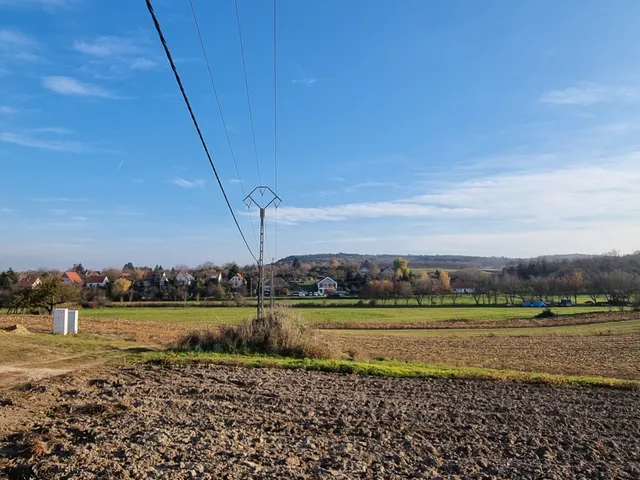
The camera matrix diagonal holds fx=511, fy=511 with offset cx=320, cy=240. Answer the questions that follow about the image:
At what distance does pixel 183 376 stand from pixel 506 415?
8.16 metres

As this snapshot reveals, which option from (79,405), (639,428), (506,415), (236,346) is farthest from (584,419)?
(236,346)

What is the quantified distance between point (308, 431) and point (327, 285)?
4646 inches

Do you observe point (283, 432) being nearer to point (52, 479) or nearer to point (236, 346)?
point (52, 479)

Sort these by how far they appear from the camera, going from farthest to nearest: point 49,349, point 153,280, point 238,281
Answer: point 153,280 → point 238,281 → point 49,349

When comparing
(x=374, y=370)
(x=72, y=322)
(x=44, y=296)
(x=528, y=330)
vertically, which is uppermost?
(x=44, y=296)

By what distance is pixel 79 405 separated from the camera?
9.57m

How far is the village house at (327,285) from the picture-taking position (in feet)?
403

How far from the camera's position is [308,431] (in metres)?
8.53

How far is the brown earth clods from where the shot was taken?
21.2ft

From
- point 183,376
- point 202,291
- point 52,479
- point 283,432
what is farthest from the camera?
point 202,291

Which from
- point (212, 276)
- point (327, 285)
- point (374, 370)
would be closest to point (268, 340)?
point (374, 370)

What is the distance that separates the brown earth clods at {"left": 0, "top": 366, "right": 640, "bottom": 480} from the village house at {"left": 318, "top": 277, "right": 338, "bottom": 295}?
10862 centimetres

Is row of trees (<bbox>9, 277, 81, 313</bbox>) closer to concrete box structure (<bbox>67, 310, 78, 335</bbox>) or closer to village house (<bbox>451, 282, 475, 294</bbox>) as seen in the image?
concrete box structure (<bbox>67, 310, 78, 335</bbox>)

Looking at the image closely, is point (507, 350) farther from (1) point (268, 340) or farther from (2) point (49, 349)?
(2) point (49, 349)
